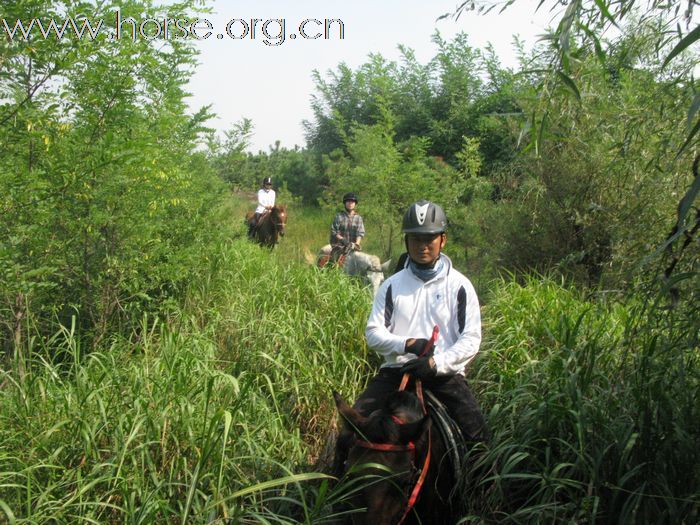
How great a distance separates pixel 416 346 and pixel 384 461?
1010 mm

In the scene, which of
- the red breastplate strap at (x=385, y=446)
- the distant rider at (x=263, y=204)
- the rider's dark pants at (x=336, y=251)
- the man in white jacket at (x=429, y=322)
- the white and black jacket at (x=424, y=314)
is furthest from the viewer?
the distant rider at (x=263, y=204)

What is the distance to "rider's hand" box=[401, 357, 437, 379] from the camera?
3.72m

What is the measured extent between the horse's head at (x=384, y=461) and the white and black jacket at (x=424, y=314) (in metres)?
0.98

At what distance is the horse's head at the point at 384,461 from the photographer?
9.46 ft

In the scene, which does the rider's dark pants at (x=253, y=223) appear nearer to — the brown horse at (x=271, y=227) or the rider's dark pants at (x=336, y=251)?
the brown horse at (x=271, y=227)

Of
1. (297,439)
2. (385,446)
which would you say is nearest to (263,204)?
(297,439)

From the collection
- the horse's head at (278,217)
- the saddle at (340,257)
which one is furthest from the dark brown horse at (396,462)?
the horse's head at (278,217)

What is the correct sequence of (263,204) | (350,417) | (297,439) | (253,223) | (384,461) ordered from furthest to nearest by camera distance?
(263,204)
(253,223)
(297,439)
(350,417)
(384,461)

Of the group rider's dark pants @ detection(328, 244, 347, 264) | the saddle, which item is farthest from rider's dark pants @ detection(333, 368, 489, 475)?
rider's dark pants @ detection(328, 244, 347, 264)

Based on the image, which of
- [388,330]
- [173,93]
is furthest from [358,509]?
[173,93]

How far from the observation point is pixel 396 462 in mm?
3014

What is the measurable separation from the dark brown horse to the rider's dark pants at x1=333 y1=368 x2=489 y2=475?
1.44 feet

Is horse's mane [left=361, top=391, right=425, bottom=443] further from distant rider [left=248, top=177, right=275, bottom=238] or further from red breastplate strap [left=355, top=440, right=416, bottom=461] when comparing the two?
distant rider [left=248, top=177, right=275, bottom=238]

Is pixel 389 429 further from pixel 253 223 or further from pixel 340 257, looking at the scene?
pixel 253 223
